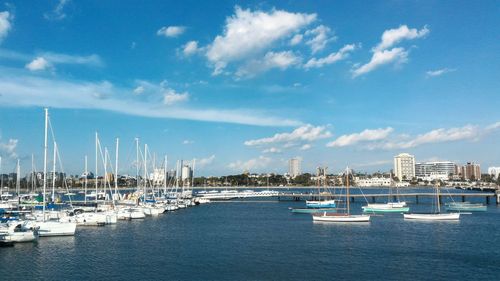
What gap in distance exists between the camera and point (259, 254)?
46438 millimetres

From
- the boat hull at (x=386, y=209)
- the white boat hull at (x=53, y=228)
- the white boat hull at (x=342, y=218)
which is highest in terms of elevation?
the white boat hull at (x=53, y=228)

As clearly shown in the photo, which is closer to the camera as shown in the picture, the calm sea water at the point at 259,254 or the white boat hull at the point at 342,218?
the calm sea water at the point at 259,254

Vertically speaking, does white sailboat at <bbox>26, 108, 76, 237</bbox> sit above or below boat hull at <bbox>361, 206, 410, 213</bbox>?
above

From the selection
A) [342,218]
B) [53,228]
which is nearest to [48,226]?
[53,228]

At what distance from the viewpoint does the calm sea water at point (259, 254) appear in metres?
37.4

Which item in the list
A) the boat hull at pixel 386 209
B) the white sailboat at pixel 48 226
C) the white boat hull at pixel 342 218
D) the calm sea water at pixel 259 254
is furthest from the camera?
the boat hull at pixel 386 209

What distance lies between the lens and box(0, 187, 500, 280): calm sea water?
3741 cm

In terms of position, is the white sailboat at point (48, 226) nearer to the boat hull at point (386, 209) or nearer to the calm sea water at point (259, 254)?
the calm sea water at point (259, 254)

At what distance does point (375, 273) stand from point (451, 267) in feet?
28.7

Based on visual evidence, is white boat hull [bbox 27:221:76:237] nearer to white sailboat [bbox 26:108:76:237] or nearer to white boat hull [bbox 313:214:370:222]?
white sailboat [bbox 26:108:76:237]

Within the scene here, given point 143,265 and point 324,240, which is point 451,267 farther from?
point 143,265

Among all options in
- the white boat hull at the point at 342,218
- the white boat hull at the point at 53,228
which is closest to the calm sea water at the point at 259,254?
the white boat hull at the point at 53,228

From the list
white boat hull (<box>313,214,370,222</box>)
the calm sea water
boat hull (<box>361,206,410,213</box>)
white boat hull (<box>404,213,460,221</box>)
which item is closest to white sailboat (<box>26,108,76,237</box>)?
the calm sea water

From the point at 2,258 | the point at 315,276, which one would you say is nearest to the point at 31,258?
the point at 2,258
